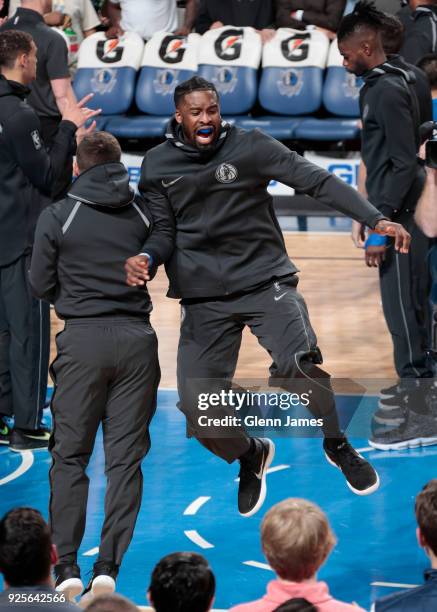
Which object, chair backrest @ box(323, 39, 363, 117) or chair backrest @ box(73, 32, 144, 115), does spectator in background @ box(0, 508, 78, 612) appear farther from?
chair backrest @ box(73, 32, 144, 115)

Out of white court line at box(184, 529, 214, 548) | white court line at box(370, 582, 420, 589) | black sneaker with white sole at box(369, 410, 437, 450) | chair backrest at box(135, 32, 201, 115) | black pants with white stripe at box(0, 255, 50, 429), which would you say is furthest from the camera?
chair backrest at box(135, 32, 201, 115)

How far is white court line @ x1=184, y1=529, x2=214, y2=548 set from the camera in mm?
5730

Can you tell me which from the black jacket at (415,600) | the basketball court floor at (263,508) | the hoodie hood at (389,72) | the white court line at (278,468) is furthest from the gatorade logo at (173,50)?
the black jacket at (415,600)

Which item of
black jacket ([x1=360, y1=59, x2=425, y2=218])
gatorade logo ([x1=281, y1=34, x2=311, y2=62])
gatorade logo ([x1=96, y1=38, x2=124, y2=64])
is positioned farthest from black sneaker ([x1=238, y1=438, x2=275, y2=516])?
gatorade logo ([x1=96, y1=38, x2=124, y2=64])

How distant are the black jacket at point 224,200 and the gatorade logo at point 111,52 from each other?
9406 mm

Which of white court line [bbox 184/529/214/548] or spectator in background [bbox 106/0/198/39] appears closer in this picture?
white court line [bbox 184/529/214/548]

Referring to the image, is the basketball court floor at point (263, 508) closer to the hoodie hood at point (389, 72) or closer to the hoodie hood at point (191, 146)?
the hoodie hood at point (191, 146)

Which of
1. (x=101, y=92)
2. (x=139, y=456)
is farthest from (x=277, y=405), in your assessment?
(x=101, y=92)

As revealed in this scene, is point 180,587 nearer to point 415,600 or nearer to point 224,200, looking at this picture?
point 415,600

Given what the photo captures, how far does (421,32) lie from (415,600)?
694cm

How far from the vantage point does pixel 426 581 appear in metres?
3.48

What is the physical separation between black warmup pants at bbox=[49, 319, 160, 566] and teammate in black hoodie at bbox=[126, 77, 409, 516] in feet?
1.42

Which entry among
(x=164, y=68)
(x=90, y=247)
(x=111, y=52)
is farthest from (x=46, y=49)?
(x=111, y=52)

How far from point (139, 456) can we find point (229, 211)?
121 cm
